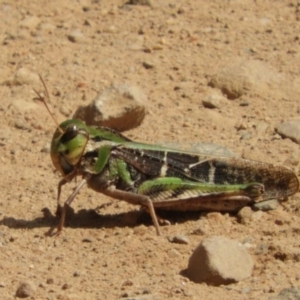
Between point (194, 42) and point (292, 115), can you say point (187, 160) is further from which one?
point (194, 42)

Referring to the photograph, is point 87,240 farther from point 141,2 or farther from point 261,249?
point 141,2

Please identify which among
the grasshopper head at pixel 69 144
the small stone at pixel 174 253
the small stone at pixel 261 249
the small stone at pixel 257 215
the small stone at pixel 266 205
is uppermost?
the grasshopper head at pixel 69 144

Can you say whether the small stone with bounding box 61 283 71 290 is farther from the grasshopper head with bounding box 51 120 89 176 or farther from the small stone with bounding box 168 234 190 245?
the grasshopper head with bounding box 51 120 89 176

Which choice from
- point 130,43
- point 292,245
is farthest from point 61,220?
point 130,43

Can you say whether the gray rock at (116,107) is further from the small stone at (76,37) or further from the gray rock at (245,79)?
the small stone at (76,37)

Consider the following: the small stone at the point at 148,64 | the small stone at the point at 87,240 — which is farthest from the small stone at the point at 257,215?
the small stone at the point at 148,64

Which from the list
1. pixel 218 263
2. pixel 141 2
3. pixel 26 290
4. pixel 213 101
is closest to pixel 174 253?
pixel 218 263
